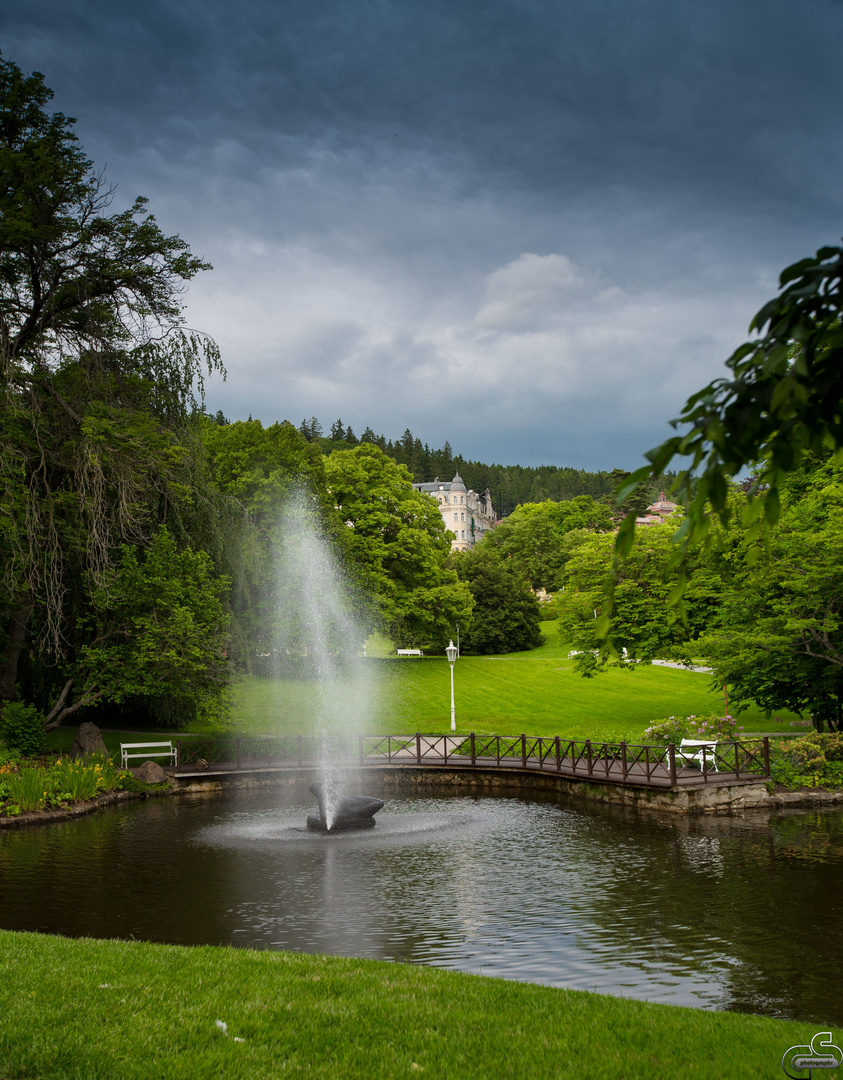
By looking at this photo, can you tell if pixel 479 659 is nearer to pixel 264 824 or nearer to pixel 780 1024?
pixel 264 824

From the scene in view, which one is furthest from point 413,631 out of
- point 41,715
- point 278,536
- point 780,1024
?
point 780,1024

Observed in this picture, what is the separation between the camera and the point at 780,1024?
22.2 feet

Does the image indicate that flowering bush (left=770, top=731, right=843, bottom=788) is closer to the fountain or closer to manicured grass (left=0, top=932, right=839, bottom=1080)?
the fountain

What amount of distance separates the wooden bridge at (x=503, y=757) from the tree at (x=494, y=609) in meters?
31.9

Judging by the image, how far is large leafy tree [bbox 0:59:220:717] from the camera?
2133 centimetres

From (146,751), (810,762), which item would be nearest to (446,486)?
(146,751)

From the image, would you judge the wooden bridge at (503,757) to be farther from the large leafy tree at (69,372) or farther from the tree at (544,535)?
the tree at (544,535)

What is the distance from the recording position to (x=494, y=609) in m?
67.3

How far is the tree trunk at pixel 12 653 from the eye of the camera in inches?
953

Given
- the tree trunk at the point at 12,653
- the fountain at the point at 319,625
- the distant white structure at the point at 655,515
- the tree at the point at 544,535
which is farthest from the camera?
the tree at the point at 544,535

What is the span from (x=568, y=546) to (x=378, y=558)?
50.0 m

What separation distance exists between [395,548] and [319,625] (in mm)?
13709

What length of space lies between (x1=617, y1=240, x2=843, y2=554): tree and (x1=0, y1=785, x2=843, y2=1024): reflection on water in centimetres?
734

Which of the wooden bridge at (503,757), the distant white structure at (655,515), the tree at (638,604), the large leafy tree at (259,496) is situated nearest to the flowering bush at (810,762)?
the wooden bridge at (503,757)
